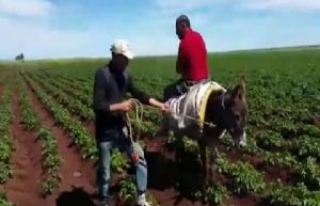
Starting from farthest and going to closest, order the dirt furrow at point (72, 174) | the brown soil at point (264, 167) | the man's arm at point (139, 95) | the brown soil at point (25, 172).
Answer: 1. the brown soil at point (264, 167)
2. the brown soil at point (25, 172)
3. the dirt furrow at point (72, 174)
4. the man's arm at point (139, 95)

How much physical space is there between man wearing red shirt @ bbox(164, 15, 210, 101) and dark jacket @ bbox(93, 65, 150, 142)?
231 centimetres

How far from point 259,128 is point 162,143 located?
3953mm

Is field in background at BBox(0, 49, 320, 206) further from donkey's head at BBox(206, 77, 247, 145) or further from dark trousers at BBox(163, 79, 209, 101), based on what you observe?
dark trousers at BBox(163, 79, 209, 101)

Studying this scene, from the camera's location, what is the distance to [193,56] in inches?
485

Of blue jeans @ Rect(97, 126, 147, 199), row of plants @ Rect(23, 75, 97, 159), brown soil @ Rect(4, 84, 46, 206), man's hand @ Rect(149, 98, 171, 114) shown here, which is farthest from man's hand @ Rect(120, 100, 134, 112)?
row of plants @ Rect(23, 75, 97, 159)

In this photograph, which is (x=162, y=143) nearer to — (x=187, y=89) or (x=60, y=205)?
(x=187, y=89)

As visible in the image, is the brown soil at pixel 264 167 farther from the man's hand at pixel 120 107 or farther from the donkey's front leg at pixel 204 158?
the man's hand at pixel 120 107

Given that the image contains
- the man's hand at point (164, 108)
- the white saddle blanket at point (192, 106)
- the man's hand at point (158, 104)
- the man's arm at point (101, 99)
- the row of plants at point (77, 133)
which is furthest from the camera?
the row of plants at point (77, 133)

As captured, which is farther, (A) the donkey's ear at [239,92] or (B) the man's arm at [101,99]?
(A) the donkey's ear at [239,92]

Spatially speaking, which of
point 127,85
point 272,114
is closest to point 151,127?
point 272,114

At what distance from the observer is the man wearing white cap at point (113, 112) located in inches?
384

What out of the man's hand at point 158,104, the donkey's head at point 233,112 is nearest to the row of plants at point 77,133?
the man's hand at point 158,104

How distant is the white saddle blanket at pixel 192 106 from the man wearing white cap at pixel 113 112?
5.46ft

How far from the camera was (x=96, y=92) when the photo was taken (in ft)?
32.2
